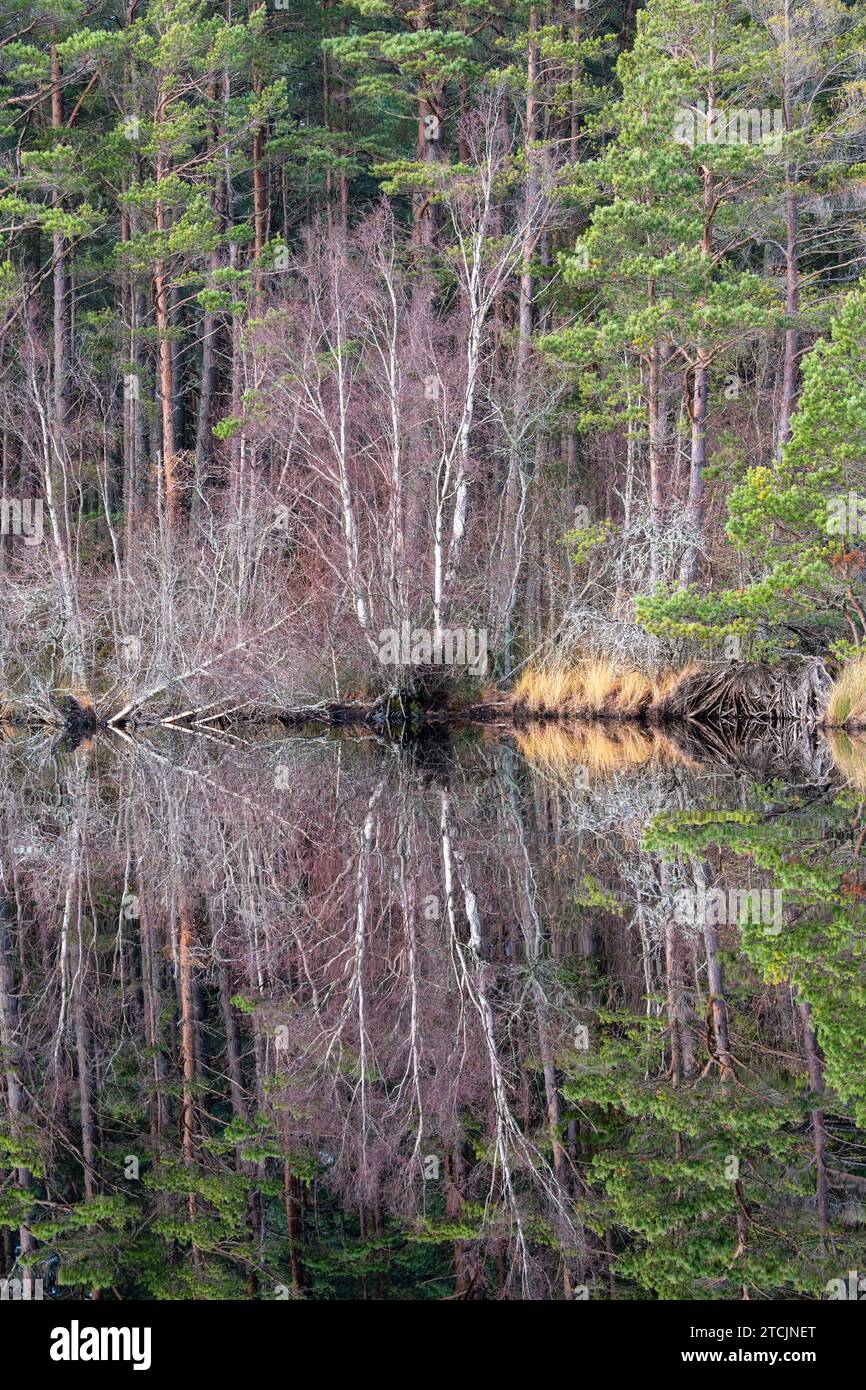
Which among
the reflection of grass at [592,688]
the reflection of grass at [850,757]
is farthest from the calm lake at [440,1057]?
the reflection of grass at [592,688]

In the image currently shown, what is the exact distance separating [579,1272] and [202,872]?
6442mm

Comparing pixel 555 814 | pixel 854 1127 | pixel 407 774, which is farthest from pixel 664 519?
pixel 854 1127

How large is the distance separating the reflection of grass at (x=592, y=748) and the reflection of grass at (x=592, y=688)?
0.28 meters

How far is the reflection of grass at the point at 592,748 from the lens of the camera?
54.1 ft

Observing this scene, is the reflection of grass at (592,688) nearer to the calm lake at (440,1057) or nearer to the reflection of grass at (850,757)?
the reflection of grass at (850,757)

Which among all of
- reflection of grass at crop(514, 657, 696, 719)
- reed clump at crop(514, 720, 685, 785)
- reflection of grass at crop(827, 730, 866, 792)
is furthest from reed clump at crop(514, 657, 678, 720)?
reflection of grass at crop(827, 730, 866, 792)

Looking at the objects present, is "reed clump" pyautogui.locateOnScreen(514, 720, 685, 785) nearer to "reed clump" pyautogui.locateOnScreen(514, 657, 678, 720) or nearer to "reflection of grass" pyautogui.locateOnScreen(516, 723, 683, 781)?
"reflection of grass" pyautogui.locateOnScreen(516, 723, 683, 781)

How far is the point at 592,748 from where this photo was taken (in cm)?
1841

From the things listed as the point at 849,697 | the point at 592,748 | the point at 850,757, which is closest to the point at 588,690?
the point at 592,748

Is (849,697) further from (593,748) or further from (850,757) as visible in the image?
(593,748)

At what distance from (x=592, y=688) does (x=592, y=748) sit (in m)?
3.43

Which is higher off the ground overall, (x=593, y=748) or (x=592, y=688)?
(x=592, y=688)

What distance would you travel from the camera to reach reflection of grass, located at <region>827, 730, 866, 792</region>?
1429cm
